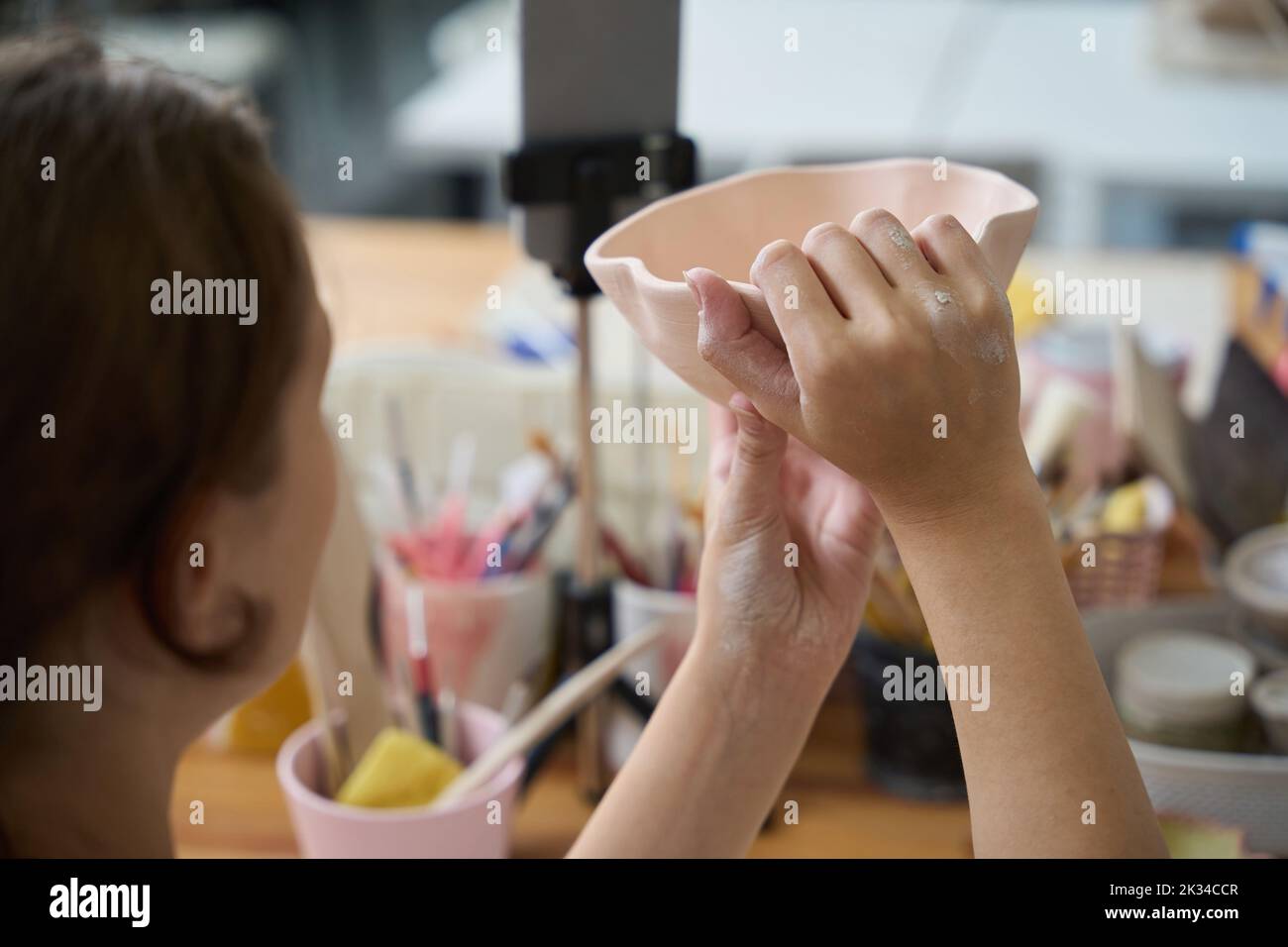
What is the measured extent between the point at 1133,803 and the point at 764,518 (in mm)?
190

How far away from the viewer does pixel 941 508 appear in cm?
45

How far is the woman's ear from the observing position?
1.56 ft

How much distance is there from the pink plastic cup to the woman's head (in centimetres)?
18

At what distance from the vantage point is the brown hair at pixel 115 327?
0.43m

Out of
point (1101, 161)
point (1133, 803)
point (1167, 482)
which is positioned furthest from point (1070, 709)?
point (1101, 161)

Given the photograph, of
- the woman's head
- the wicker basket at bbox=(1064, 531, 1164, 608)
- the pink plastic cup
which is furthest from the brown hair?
the wicker basket at bbox=(1064, 531, 1164, 608)

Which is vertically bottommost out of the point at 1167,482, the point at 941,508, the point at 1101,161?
the point at 1167,482

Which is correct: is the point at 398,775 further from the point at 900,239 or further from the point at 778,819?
the point at 900,239

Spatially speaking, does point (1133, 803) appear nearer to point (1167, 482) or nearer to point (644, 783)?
point (644, 783)

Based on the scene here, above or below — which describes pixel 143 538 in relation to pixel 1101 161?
below

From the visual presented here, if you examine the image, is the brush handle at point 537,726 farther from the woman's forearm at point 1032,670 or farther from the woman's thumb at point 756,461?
the woman's forearm at point 1032,670

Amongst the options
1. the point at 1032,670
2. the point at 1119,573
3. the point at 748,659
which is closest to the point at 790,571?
the point at 748,659

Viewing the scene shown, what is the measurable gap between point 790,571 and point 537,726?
0.20 meters

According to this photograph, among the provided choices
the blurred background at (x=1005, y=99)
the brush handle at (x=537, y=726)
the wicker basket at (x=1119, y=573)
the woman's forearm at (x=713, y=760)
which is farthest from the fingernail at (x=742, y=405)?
the blurred background at (x=1005, y=99)
